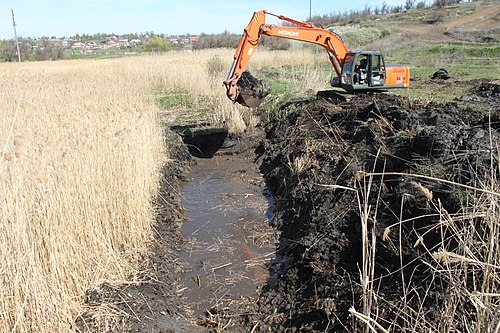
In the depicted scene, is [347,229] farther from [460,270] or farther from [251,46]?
[251,46]

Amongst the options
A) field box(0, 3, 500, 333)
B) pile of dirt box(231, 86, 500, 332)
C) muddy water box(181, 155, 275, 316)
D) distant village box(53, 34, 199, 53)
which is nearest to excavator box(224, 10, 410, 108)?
field box(0, 3, 500, 333)

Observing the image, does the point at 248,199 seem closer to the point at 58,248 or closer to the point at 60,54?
the point at 58,248

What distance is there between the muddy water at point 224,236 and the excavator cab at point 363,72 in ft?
10.2

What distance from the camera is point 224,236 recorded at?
6.83 m

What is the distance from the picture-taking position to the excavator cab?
10.2m

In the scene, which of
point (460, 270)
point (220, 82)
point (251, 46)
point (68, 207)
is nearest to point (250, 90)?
point (251, 46)

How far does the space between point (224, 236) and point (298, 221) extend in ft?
3.91

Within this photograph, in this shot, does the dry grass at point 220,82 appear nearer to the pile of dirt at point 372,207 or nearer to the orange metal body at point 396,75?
the pile of dirt at point 372,207

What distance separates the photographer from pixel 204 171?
1015cm

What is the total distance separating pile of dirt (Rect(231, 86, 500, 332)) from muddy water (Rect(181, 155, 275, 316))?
0.31 metres

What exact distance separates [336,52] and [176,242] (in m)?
6.49

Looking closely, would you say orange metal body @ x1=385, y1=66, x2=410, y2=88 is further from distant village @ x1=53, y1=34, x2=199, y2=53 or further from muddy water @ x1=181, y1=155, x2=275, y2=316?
distant village @ x1=53, y1=34, x2=199, y2=53

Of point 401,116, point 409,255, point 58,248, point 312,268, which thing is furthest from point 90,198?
point 401,116

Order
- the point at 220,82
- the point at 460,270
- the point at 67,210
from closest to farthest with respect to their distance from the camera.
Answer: the point at 460,270
the point at 67,210
the point at 220,82
